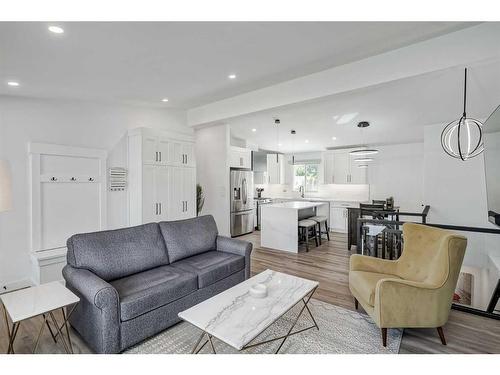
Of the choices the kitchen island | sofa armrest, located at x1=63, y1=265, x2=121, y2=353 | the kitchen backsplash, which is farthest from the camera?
the kitchen backsplash

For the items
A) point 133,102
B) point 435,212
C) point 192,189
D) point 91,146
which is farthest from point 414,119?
point 91,146

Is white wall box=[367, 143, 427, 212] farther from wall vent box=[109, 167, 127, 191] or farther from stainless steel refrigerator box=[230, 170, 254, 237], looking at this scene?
wall vent box=[109, 167, 127, 191]

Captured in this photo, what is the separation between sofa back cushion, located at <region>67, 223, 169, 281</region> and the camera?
7.64 feet

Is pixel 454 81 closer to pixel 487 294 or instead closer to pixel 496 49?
pixel 496 49

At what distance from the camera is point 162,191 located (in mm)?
4492

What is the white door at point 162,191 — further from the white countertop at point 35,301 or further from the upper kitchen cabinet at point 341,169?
the upper kitchen cabinet at point 341,169

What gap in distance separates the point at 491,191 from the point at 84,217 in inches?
228

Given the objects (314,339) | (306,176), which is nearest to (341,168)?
(306,176)

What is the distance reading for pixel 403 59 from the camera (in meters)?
2.77

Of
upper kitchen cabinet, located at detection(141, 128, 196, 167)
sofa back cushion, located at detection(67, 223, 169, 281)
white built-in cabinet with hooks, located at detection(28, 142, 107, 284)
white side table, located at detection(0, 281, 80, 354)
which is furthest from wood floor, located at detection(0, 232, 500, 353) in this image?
upper kitchen cabinet, located at detection(141, 128, 196, 167)

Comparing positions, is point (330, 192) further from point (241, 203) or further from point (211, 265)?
point (211, 265)

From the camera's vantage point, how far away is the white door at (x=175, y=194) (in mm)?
4641

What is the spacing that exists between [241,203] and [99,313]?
15.3 feet

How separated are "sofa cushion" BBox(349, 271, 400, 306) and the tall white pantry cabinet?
10.5 ft
